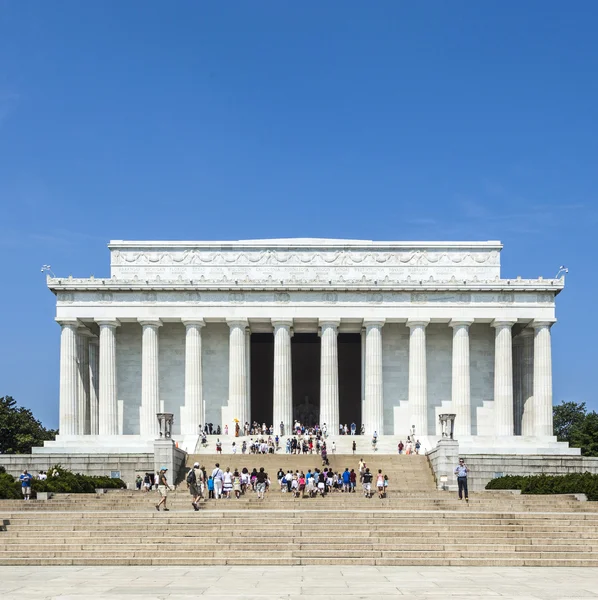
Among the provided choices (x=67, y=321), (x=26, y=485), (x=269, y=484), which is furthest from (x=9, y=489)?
(x=67, y=321)

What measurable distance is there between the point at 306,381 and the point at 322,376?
15.9 metres

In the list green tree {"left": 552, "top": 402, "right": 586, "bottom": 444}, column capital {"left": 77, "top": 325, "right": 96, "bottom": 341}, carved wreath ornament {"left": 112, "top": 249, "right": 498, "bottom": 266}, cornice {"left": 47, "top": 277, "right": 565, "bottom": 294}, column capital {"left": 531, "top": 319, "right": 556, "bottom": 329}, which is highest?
carved wreath ornament {"left": 112, "top": 249, "right": 498, "bottom": 266}

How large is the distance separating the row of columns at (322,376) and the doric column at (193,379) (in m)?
0.08

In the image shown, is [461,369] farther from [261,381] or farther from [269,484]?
[269,484]

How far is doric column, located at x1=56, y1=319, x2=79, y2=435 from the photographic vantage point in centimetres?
7900

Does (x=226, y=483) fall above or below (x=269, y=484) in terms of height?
above

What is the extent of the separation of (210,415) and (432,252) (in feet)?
73.6

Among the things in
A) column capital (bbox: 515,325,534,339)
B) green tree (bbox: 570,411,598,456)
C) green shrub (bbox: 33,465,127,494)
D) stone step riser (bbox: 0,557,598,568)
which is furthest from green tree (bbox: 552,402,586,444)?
stone step riser (bbox: 0,557,598,568)

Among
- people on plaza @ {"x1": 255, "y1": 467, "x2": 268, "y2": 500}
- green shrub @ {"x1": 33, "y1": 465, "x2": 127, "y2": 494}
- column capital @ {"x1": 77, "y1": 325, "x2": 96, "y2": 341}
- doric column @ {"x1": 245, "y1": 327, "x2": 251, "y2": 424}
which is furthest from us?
column capital @ {"x1": 77, "y1": 325, "x2": 96, "y2": 341}

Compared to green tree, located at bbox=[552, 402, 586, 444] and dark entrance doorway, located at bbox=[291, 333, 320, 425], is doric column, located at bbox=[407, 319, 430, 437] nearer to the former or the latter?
dark entrance doorway, located at bbox=[291, 333, 320, 425]

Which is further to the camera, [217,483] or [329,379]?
[329,379]

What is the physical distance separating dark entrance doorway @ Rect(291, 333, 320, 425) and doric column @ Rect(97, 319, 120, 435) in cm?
1883
